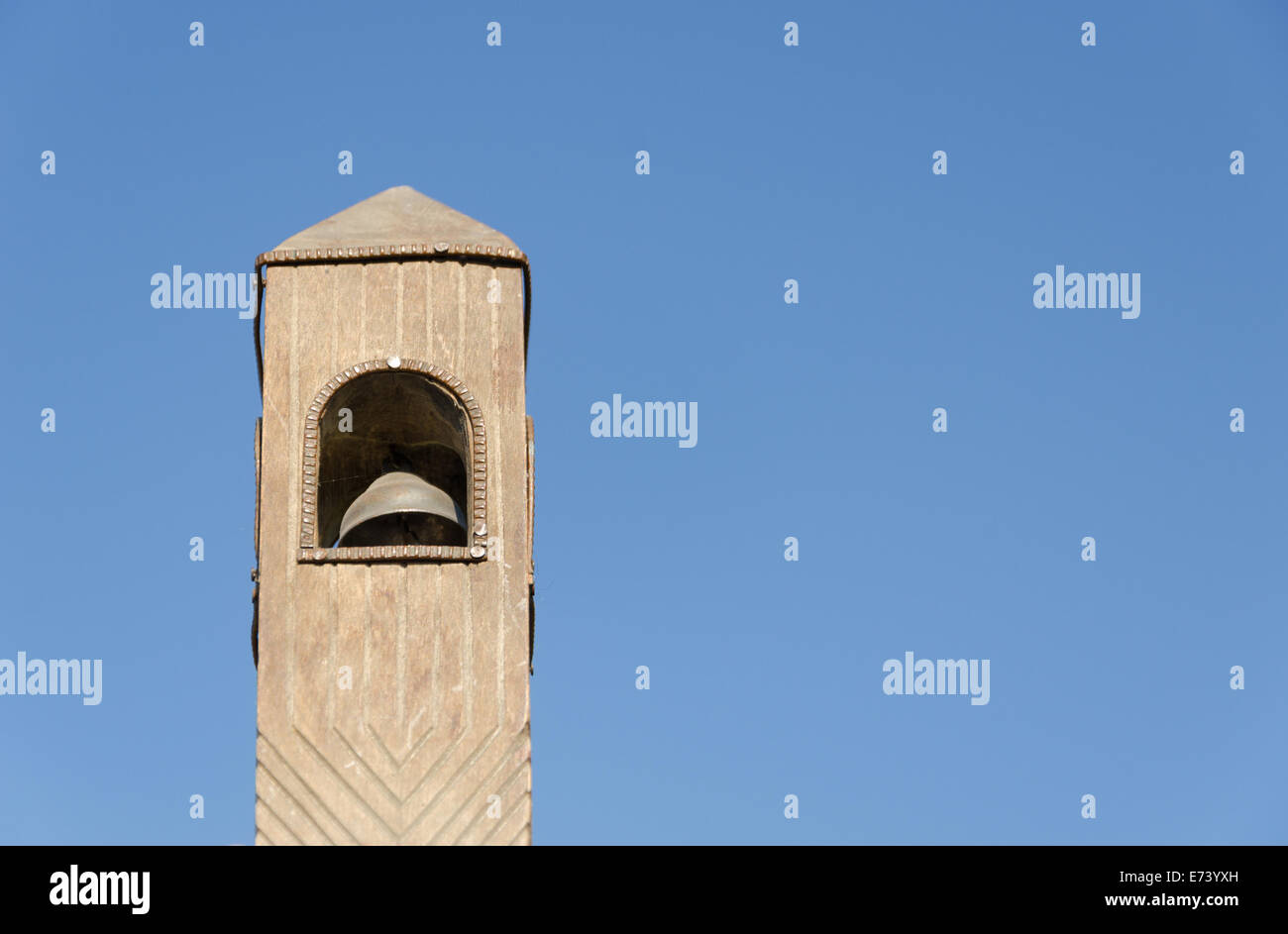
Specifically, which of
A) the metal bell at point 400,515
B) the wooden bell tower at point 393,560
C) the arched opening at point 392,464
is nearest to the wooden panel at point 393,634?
the wooden bell tower at point 393,560

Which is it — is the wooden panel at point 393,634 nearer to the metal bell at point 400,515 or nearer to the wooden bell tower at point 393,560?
the wooden bell tower at point 393,560

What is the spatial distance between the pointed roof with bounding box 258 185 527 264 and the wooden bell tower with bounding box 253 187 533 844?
0.06 feet

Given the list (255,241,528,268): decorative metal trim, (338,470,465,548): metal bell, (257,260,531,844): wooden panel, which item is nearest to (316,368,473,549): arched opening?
(338,470,465,548): metal bell

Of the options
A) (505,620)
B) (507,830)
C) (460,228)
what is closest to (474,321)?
(460,228)

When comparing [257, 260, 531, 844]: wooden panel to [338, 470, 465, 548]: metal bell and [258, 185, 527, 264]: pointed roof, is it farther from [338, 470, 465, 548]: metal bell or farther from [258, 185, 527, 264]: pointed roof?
[338, 470, 465, 548]: metal bell

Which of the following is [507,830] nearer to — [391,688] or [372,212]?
[391,688]

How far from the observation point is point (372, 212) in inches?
730

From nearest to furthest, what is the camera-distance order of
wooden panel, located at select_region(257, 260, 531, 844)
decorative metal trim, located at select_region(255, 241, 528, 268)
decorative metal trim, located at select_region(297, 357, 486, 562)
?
wooden panel, located at select_region(257, 260, 531, 844), decorative metal trim, located at select_region(297, 357, 486, 562), decorative metal trim, located at select_region(255, 241, 528, 268)

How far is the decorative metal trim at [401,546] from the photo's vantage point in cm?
1717

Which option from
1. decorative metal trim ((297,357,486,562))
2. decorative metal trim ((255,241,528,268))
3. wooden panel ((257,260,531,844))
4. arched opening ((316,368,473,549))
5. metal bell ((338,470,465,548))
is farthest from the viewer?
metal bell ((338,470,465,548))

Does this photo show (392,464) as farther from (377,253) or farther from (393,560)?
(393,560)

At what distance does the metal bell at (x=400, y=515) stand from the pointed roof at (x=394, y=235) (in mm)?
2038

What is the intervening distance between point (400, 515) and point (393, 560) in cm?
220

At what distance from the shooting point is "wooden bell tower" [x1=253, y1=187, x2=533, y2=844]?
54.5 ft
